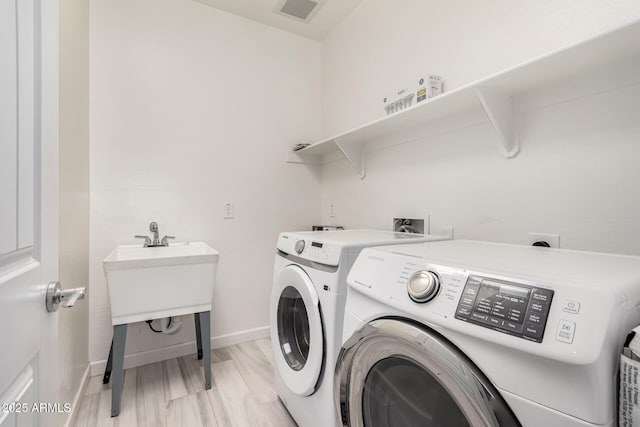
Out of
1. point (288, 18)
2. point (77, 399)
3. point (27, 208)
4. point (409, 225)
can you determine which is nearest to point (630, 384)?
point (27, 208)

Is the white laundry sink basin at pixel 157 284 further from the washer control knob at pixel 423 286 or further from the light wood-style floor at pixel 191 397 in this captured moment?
the washer control knob at pixel 423 286

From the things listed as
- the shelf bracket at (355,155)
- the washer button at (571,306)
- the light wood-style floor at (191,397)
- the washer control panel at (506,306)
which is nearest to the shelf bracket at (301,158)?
the shelf bracket at (355,155)

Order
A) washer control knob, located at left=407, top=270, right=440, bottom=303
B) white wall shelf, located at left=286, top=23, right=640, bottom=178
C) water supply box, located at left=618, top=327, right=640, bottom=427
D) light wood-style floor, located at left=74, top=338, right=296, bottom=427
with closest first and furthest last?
water supply box, located at left=618, top=327, right=640, bottom=427 → washer control knob, located at left=407, top=270, right=440, bottom=303 → white wall shelf, located at left=286, top=23, right=640, bottom=178 → light wood-style floor, located at left=74, top=338, right=296, bottom=427

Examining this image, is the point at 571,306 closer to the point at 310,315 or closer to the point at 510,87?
the point at 310,315

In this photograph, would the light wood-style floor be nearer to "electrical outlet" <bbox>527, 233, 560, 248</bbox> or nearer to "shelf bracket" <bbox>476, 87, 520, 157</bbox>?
"electrical outlet" <bbox>527, 233, 560, 248</bbox>

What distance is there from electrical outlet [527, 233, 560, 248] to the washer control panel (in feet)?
2.47

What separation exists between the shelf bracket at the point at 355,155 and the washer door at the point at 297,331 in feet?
3.44

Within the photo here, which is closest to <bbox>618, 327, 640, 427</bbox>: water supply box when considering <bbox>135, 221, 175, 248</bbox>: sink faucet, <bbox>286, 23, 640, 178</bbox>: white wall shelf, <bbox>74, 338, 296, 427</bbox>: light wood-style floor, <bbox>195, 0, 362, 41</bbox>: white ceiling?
<bbox>286, 23, 640, 178</bbox>: white wall shelf

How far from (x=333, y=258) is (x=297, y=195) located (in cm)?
151

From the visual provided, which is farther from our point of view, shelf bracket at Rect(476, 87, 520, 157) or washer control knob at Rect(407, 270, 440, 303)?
shelf bracket at Rect(476, 87, 520, 157)

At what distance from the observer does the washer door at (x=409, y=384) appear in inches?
21.9

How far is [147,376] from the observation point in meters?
1.87

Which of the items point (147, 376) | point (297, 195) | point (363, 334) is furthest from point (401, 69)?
point (147, 376)

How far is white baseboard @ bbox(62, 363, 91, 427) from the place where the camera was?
4.53ft
